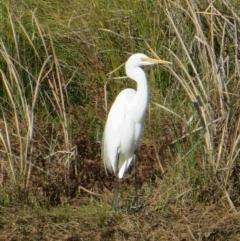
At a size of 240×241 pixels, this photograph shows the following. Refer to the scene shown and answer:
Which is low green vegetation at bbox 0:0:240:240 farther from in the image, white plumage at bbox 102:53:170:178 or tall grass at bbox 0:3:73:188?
white plumage at bbox 102:53:170:178

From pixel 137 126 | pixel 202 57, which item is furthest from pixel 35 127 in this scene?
pixel 202 57

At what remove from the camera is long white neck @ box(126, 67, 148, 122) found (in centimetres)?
430

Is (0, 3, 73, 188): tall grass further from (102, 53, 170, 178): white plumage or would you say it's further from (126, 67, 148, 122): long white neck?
(126, 67, 148, 122): long white neck

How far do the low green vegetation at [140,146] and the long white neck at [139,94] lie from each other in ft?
0.43

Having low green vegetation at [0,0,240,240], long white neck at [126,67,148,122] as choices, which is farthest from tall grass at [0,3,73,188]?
long white neck at [126,67,148,122]

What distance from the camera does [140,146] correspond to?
4922mm

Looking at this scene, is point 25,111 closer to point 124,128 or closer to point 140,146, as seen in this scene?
point 124,128

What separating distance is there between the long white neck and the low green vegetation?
0.13 meters

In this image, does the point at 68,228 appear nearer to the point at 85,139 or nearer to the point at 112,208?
the point at 112,208

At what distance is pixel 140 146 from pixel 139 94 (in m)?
0.63

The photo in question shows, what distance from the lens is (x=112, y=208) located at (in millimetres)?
4383

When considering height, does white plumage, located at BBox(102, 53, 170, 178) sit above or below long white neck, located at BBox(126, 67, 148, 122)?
below

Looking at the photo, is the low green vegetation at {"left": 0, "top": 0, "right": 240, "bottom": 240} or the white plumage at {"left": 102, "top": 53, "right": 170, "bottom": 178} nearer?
the low green vegetation at {"left": 0, "top": 0, "right": 240, "bottom": 240}

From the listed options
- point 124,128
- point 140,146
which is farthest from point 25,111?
point 140,146
